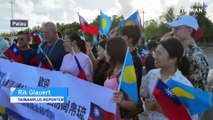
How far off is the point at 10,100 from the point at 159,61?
2.96 metres

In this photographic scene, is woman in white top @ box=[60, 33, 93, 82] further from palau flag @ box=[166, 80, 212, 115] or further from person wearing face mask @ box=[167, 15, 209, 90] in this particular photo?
palau flag @ box=[166, 80, 212, 115]

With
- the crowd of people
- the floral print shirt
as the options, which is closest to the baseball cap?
the crowd of people

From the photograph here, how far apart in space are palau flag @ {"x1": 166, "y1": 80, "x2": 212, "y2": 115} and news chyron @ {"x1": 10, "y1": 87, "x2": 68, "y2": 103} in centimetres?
167

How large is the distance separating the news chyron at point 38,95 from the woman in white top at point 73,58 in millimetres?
354

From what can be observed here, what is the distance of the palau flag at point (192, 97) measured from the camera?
3037mm

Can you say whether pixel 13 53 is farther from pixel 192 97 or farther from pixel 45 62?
pixel 192 97

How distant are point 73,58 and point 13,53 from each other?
1584mm

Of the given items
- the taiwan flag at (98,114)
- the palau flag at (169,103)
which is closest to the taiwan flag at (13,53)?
the taiwan flag at (98,114)

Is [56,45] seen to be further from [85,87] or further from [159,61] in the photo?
[159,61]

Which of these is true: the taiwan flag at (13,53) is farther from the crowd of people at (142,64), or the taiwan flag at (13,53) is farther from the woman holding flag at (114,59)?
the woman holding flag at (114,59)

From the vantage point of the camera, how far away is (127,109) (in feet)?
11.5

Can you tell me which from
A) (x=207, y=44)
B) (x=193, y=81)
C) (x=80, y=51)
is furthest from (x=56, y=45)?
(x=207, y=44)

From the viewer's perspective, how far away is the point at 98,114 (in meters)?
3.68

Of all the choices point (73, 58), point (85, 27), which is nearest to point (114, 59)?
point (73, 58)
